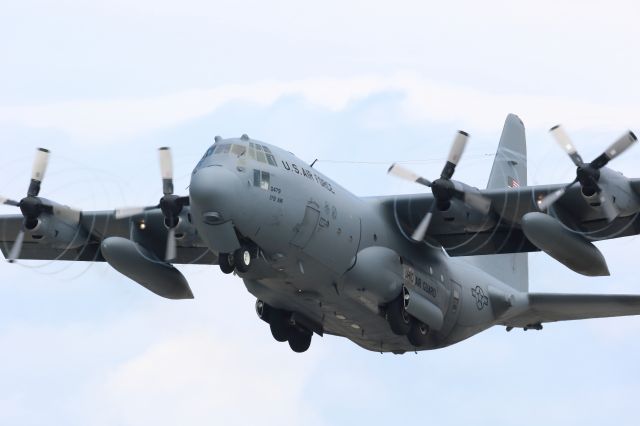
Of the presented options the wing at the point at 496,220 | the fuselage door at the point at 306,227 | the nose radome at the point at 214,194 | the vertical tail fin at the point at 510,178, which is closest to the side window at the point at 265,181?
the nose radome at the point at 214,194

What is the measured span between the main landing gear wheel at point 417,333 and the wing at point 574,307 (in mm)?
3616

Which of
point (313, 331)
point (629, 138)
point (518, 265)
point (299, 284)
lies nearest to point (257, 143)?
point (299, 284)

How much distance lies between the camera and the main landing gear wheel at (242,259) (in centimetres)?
3002

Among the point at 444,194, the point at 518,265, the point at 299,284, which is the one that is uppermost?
the point at 444,194

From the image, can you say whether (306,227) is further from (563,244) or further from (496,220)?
(563,244)

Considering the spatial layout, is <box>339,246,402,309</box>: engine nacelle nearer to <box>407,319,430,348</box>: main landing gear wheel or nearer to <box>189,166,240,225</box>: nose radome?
<box>407,319,430,348</box>: main landing gear wheel

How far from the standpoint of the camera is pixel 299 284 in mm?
31609

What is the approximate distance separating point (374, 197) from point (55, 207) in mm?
8081

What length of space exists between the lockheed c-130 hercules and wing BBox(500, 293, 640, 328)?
1.5 inches

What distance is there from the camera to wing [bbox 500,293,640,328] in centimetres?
3447

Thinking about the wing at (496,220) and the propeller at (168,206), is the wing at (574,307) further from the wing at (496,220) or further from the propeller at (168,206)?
the propeller at (168,206)

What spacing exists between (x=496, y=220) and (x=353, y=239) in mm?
3878

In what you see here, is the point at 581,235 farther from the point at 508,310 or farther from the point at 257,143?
the point at 257,143

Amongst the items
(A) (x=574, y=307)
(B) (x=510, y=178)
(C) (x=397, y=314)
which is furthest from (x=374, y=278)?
(B) (x=510, y=178)
